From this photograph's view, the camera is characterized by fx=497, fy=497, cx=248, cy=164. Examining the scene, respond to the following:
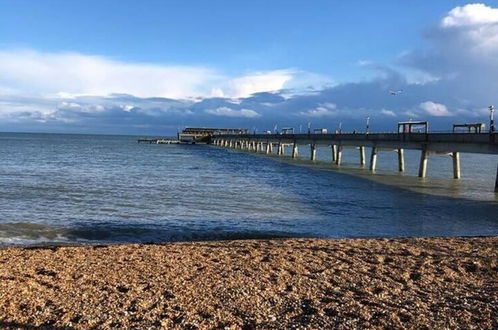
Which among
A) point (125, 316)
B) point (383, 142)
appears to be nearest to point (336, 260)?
point (125, 316)

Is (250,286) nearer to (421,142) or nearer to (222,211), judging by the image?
(222,211)

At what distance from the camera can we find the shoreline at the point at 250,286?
20.5 feet

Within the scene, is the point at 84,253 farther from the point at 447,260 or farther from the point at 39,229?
the point at 447,260

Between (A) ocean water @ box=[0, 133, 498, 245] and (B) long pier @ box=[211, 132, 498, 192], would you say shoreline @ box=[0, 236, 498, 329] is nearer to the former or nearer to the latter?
(A) ocean water @ box=[0, 133, 498, 245]

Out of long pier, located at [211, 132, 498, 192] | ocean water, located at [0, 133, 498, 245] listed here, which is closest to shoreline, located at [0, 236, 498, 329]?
ocean water, located at [0, 133, 498, 245]

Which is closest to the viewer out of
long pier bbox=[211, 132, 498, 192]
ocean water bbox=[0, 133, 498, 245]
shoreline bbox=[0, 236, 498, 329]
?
shoreline bbox=[0, 236, 498, 329]

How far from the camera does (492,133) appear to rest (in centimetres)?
2909

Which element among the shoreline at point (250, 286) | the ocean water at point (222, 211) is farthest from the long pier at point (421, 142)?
the shoreline at point (250, 286)

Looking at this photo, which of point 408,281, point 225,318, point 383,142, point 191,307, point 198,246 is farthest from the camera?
point 383,142

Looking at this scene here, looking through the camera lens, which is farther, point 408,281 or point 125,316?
point 408,281

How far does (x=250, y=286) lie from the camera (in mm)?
7703

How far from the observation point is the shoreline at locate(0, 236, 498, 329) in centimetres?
626

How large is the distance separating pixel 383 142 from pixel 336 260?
38.4 m

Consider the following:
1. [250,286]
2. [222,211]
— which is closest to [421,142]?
[222,211]
